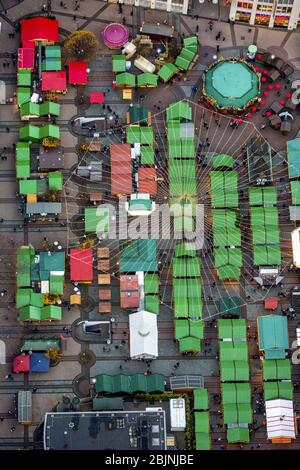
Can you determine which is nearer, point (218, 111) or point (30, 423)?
point (30, 423)

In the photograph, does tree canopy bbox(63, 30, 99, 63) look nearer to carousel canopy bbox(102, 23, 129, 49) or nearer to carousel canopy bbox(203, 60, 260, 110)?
carousel canopy bbox(102, 23, 129, 49)

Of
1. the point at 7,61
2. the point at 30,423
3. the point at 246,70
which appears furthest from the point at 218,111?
the point at 30,423

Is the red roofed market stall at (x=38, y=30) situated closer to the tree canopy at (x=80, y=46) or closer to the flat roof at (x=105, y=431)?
the tree canopy at (x=80, y=46)

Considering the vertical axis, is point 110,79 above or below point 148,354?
above

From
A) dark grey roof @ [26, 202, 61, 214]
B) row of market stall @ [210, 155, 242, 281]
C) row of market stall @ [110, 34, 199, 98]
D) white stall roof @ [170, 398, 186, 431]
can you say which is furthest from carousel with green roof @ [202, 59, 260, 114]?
white stall roof @ [170, 398, 186, 431]

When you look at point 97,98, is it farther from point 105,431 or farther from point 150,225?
point 105,431

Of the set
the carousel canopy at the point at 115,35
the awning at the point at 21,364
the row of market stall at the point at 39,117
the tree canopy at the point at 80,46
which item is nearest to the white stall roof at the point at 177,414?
the awning at the point at 21,364

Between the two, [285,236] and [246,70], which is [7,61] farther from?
[285,236]
